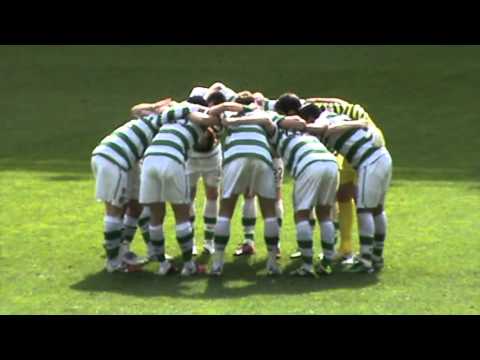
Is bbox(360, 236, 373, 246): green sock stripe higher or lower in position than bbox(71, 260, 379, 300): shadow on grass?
higher

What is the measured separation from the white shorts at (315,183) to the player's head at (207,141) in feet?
4.23

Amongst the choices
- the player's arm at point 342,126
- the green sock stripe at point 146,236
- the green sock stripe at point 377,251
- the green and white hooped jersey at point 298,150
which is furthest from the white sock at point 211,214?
the green sock stripe at point 377,251

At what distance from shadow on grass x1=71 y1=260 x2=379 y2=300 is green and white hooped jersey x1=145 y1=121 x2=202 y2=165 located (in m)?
1.26

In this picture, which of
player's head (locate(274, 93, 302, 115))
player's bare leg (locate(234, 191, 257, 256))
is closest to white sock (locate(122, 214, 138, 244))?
player's bare leg (locate(234, 191, 257, 256))

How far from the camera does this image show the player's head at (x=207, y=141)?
1115cm

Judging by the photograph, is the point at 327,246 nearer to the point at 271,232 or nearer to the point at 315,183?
the point at 271,232

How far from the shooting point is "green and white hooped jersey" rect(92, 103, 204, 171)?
10.6 m

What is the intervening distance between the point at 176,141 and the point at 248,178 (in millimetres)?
838

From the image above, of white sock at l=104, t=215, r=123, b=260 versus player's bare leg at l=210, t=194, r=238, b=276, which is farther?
white sock at l=104, t=215, r=123, b=260

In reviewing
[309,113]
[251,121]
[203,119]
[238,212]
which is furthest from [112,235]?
[238,212]

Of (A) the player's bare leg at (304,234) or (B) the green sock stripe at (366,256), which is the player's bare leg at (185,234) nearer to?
(A) the player's bare leg at (304,234)

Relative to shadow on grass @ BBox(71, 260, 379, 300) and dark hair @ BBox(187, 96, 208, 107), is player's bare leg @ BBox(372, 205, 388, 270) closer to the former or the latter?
shadow on grass @ BBox(71, 260, 379, 300)

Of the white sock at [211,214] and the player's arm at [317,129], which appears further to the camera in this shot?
the white sock at [211,214]

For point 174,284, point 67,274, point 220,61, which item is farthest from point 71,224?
point 220,61
